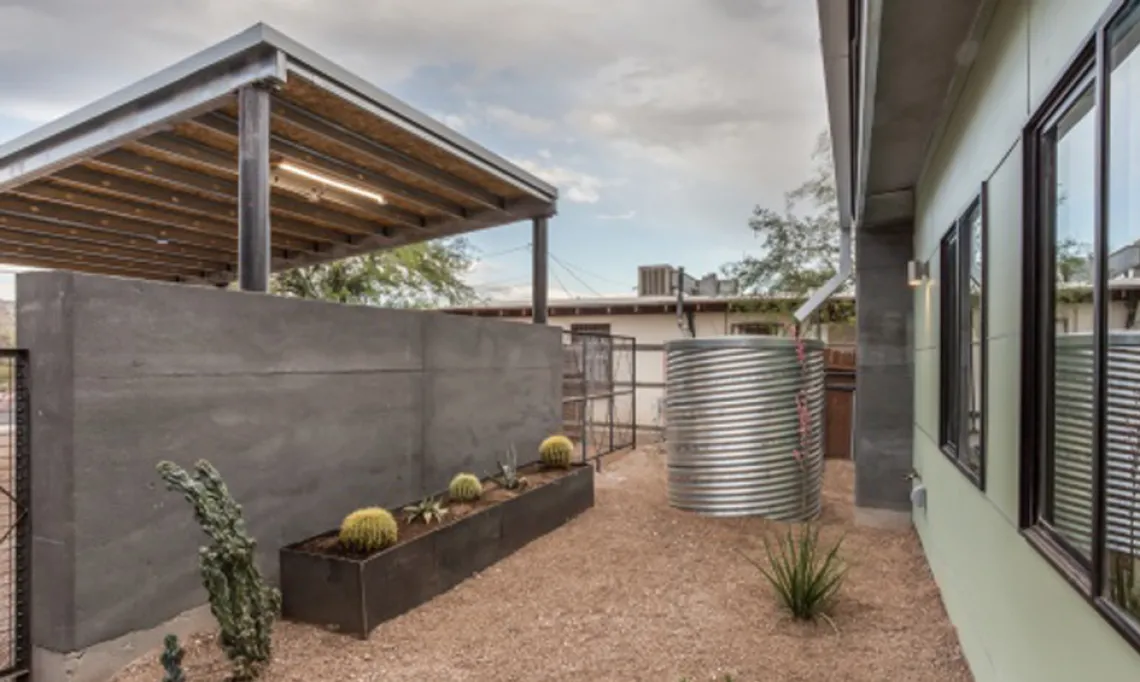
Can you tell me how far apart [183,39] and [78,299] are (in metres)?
6.01

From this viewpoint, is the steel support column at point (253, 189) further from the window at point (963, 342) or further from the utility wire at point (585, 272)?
the utility wire at point (585, 272)

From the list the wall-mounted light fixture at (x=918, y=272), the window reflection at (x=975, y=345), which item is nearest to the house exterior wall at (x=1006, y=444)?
the window reflection at (x=975, y=345)

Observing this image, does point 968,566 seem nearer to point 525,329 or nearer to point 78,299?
point 78,299

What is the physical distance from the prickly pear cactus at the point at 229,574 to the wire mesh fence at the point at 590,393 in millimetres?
4770

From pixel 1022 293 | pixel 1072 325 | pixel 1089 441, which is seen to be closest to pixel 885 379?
pixel 1022 293

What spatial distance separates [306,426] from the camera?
3814mm

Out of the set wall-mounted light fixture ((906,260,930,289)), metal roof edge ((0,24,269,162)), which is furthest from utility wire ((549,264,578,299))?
wall-mounted light fixture ((906,260,930,289))

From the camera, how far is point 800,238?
11.3 m

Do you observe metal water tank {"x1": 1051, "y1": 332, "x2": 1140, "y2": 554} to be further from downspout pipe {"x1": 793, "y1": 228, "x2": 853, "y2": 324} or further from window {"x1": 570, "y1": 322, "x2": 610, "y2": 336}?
window {"x1": 570, "y1": 322, "x2": 610, "y2": 336}

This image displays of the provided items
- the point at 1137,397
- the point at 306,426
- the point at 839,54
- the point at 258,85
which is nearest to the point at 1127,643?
the point at 1137,397

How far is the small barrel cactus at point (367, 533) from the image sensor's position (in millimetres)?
3416

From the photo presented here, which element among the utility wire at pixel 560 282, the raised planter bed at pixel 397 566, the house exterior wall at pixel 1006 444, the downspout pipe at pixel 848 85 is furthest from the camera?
the utility wire at pixel 560 282

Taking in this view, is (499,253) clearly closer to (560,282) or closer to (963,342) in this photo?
(560,282)

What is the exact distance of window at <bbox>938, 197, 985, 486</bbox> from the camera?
2641 millimetres
